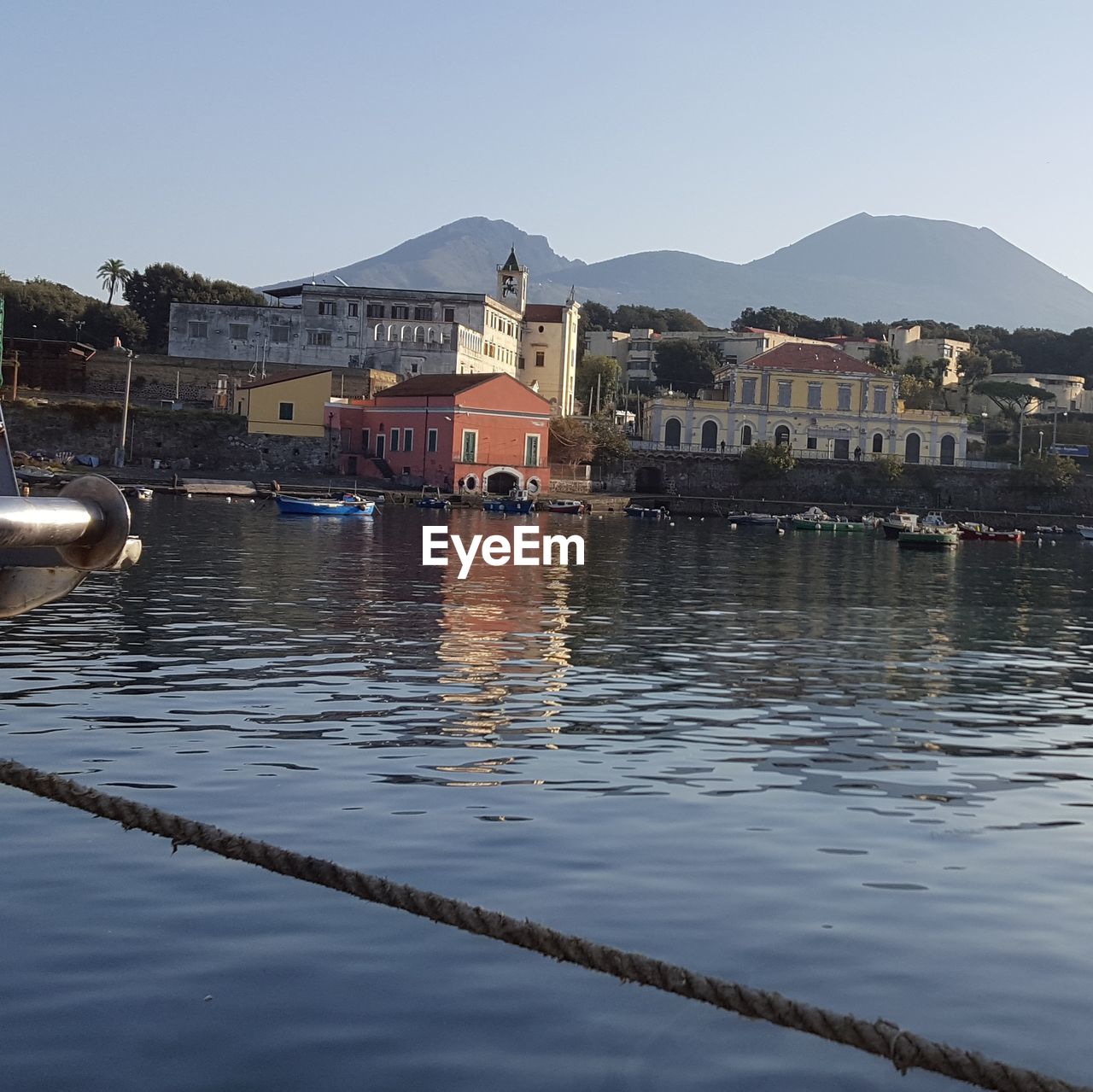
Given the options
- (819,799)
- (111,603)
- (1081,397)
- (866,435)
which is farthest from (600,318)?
(819,799)

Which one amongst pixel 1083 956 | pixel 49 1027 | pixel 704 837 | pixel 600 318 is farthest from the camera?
pixel 600 318

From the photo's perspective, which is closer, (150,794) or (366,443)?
(150,794)

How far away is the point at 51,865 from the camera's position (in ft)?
34.1

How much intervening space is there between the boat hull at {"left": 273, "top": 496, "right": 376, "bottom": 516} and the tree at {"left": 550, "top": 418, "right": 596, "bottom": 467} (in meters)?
26.6

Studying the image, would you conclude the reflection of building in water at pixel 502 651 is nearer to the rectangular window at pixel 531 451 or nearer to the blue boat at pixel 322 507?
the blue boat at pixel 322 507

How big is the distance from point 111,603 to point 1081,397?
135119 mm

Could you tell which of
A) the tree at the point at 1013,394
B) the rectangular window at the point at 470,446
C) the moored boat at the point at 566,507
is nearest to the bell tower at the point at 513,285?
the rectangular window at the point at 470,446

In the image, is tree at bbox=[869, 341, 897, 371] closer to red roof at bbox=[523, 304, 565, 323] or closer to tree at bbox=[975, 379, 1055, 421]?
tree at bbox=[975, 379, 1055, 421]

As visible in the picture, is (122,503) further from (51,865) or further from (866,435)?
(866,435)

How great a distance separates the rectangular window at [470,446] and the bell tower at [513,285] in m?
28.8

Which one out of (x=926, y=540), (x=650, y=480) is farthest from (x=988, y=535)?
(x=650, y=480)

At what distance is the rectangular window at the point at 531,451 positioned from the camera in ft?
300

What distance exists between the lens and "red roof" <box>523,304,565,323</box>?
11600 cm

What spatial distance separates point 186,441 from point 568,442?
2453 cm
